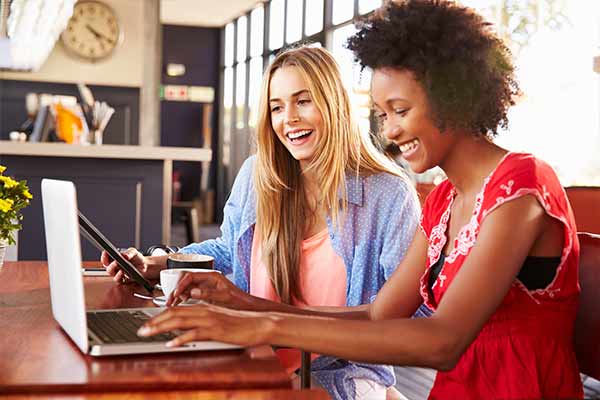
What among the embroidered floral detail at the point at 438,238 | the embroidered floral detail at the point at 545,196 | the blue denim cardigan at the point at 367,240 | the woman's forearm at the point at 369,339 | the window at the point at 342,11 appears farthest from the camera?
the window at the point at 342,11

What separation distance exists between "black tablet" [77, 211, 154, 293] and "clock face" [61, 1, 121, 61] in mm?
7526

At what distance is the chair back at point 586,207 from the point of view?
196cm

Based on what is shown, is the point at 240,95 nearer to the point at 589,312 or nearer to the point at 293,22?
the point at 293,22

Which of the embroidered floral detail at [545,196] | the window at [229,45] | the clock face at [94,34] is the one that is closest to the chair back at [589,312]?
the embroidered floral detail at [545,196]

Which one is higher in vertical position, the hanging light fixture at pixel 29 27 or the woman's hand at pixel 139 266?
the hanging light fixture at pixel 29 27

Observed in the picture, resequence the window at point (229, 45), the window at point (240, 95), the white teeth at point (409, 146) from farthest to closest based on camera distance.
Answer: the window at point (229, 45) < the window at point (240, 95) < the white teeth at point (409, 146)

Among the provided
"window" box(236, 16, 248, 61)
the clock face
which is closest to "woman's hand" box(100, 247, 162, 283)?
the clock face

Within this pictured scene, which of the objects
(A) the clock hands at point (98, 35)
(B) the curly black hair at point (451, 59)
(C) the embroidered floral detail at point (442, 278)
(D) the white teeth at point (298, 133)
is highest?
(A) the clock hands at point (98, 35)

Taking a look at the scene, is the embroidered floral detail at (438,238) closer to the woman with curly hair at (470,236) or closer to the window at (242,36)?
the woman with curly hair at (470,236)

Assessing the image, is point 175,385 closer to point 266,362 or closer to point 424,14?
point 266,362

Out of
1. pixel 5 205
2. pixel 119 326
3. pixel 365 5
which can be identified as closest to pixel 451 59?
pixel 119 326

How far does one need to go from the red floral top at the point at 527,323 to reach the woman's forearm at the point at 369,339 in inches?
7.1

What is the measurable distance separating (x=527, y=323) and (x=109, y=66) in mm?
8187

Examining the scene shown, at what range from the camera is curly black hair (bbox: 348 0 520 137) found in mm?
1351
